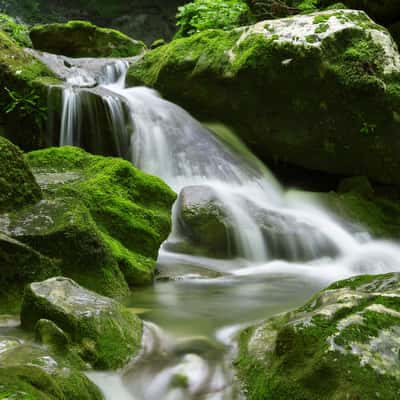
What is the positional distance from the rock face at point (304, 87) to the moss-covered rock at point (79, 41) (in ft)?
Result: 21.9

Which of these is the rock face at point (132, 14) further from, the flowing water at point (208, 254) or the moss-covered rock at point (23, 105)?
the moss-covered rock at point (23, 105)

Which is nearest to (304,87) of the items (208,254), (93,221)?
(208,254)

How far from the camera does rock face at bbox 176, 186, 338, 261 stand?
6.26 meters

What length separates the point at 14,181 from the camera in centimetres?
404

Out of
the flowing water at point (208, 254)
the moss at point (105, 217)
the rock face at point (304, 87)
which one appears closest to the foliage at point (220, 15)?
the rock face at point (304, 87)

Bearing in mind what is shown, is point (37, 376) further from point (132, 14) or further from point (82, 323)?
point (132, 14)

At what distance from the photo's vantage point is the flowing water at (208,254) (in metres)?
2.66

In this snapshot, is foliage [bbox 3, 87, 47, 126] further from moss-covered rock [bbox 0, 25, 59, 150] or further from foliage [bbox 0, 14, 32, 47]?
foliage [bbox 0, 14, 32, 47]

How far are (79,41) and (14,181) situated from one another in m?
12.8

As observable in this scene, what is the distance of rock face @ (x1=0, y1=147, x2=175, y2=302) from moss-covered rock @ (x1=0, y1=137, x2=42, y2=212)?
0.08 meters

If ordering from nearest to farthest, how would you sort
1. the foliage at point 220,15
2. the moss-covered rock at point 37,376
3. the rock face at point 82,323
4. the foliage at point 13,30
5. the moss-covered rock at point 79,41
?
the moss-covered rock at point 37,376
the rock face at point 82,323
the foliage at point 220,15
the foliage at point 13,30
the moss-covered rock at point 79,41

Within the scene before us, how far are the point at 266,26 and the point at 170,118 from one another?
7.78 feet

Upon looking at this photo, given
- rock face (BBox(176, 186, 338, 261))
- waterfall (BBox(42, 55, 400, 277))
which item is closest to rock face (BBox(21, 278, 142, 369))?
waterfall (BBox(42, 55, 400, 277))

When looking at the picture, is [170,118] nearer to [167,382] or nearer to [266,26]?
[266,26]
